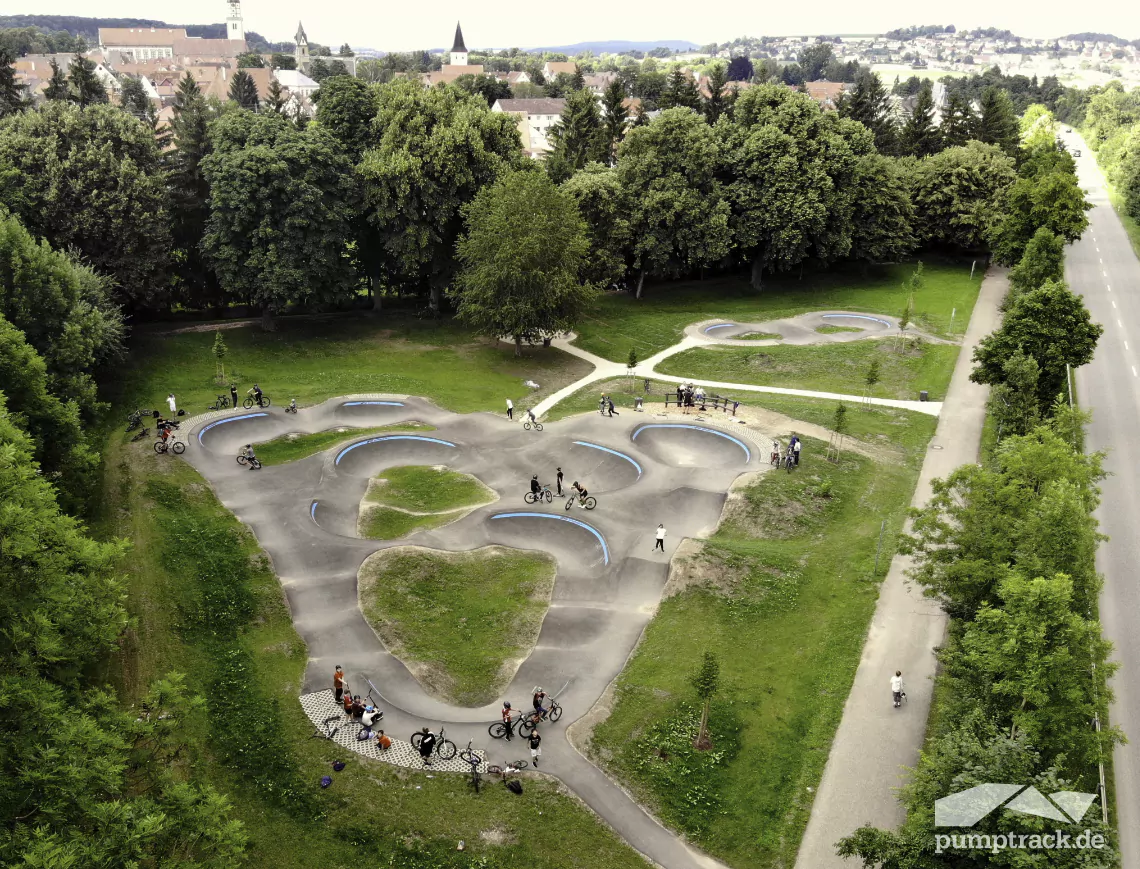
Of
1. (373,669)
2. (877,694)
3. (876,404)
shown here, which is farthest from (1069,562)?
(876,404)

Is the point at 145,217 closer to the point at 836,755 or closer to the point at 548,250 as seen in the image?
the point at 548,250

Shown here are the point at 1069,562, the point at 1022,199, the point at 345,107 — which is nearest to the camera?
the point at 1069,562

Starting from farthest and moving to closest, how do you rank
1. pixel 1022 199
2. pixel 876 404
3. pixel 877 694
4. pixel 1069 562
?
1. pixel 1022 199
2. pixel 876 404
3. pixel 877 694
4. pixel 1069 562

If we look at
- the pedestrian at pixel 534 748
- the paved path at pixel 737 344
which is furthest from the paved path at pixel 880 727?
the paved path at pixel 737 344

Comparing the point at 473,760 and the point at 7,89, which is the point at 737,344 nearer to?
the point at 473,760

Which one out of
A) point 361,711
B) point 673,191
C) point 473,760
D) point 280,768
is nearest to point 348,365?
point 673,191

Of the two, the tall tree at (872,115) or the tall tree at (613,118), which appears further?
the tall tree at (872,115)

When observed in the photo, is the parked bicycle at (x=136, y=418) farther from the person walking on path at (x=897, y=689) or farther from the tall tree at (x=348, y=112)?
the person walking on path at (x=897, y=689)

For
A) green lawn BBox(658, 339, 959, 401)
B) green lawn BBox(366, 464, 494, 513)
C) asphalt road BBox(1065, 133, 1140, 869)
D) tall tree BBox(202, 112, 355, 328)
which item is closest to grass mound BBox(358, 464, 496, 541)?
green lawn BBox(366, 464, 494, 513)
